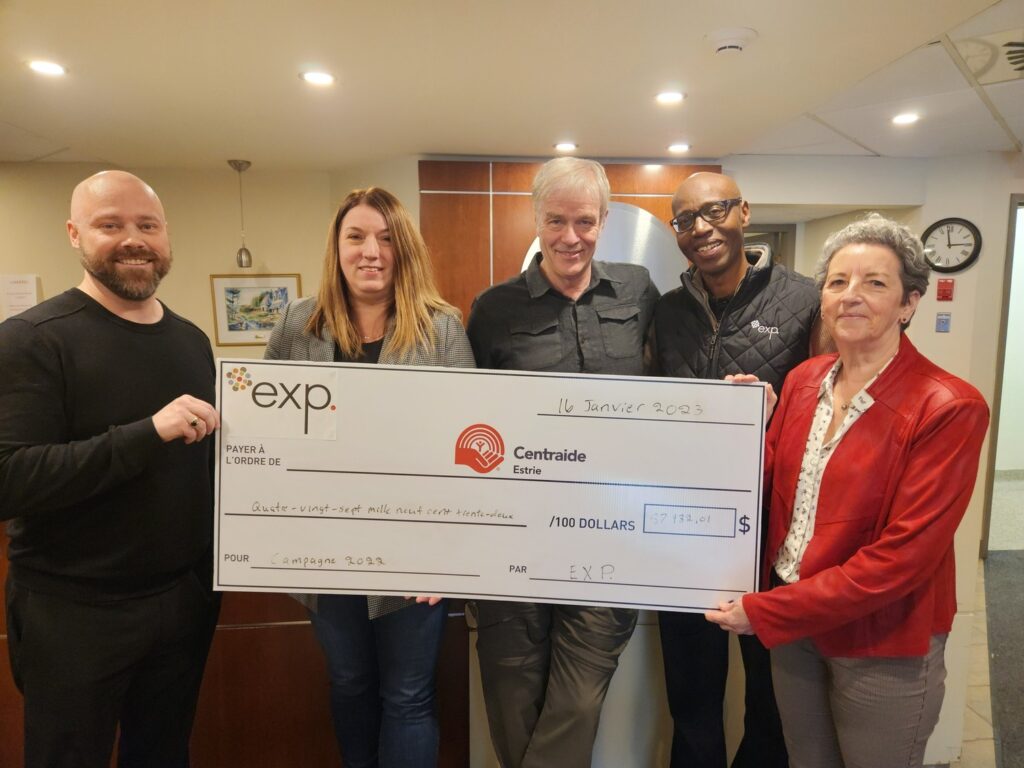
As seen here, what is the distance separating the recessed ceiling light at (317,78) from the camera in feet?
7.69

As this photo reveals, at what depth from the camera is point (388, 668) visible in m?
1.35

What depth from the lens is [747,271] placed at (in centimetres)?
151

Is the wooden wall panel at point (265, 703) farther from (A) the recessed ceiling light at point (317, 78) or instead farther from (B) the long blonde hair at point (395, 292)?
(A) the recessed ceiling light at point (317, 78)

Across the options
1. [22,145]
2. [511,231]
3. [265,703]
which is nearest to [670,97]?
[511,231]

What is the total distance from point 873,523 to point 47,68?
319cm

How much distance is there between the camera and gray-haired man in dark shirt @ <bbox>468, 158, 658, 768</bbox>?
1378mm

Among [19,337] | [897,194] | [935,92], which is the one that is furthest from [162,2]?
[897,194]

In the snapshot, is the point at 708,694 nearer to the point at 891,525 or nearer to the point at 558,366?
the point at 891,525

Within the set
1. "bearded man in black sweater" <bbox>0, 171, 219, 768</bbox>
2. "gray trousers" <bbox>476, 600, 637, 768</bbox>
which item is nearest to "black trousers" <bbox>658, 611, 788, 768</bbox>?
"gray trousers" <bbox>476, 600, 637, 768</bbox>

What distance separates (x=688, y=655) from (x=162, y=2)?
241 centimetres

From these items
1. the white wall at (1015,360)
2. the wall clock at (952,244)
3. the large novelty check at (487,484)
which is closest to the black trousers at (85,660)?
the large novelty check at (487,484)

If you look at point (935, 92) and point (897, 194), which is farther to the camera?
point (897, 194)

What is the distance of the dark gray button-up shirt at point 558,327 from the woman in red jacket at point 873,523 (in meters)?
0.45

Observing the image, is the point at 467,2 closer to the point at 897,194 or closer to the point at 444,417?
the point at 444,417
